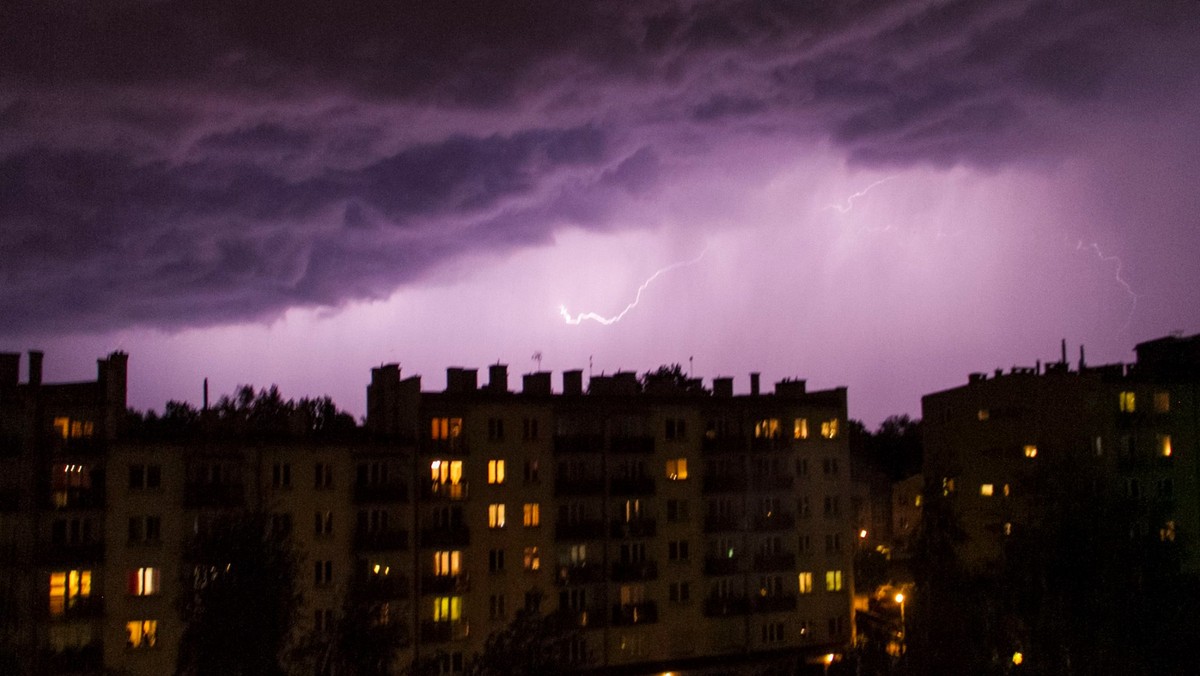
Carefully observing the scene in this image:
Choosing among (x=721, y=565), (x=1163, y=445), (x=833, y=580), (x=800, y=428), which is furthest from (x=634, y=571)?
(x=1163, y=445)

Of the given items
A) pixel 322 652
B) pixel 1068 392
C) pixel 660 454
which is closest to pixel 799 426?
pixel 660 454

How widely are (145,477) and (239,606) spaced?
13.3 meters

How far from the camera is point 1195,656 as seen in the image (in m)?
44.0

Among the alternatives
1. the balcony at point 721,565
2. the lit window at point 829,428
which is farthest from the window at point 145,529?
the lit window at point 829,428

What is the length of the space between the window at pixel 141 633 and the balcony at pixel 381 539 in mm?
10565

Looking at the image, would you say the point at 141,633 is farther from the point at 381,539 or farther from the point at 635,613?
the point at 635,613

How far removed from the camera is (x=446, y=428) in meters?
61.9

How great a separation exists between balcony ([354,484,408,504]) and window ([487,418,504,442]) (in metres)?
6.08

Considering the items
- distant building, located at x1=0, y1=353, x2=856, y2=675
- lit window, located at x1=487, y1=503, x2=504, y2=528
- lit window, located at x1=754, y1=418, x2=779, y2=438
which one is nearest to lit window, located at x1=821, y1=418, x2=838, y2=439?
distant building, located at x1=0, y1=353, x2=856, y2=675

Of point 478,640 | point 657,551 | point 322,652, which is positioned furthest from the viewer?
point 657,551

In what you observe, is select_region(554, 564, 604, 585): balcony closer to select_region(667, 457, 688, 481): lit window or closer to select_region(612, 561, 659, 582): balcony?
select_region(612, 561, 659, 582): balcony

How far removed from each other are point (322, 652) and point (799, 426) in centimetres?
4065

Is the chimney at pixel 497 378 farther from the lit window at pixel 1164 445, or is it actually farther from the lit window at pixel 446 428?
the lit window at pixel 1164 445

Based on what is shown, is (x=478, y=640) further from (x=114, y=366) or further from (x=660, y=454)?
(x=114, y=366)
